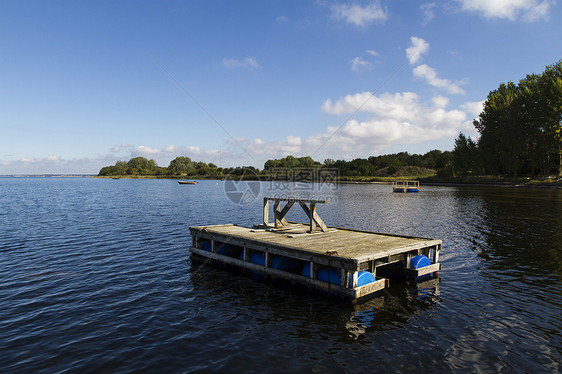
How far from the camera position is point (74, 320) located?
37.2ft

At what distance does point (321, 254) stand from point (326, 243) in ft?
8.01

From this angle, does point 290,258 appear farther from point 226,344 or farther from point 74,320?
point 74,320

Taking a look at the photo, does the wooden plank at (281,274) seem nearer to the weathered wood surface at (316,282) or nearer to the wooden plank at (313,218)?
the weathered wood surface at (316,282)

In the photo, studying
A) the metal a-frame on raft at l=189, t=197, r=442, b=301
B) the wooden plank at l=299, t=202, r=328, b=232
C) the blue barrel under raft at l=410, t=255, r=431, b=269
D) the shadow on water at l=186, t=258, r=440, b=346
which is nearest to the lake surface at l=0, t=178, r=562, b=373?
the shadow on water at l=186, t=258, r=440, b=346

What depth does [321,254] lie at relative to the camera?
12.8 metres

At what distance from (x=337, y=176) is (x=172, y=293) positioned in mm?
179117

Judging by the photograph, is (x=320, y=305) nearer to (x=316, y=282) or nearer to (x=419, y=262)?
(x=316, y=282)

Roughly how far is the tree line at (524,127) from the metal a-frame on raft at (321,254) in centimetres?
9919

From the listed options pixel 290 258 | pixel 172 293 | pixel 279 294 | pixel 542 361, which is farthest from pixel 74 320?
pixel 542 361

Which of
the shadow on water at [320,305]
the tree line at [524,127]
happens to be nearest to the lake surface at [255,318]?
the shadow on water at [320,305]

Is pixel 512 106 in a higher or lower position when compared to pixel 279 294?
higher

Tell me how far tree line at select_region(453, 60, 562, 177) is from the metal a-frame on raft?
99.2 m

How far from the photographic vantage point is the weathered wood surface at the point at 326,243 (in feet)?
41.8

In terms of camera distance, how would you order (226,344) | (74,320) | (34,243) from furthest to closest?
(34,243) < (74,320) < (226,344)
